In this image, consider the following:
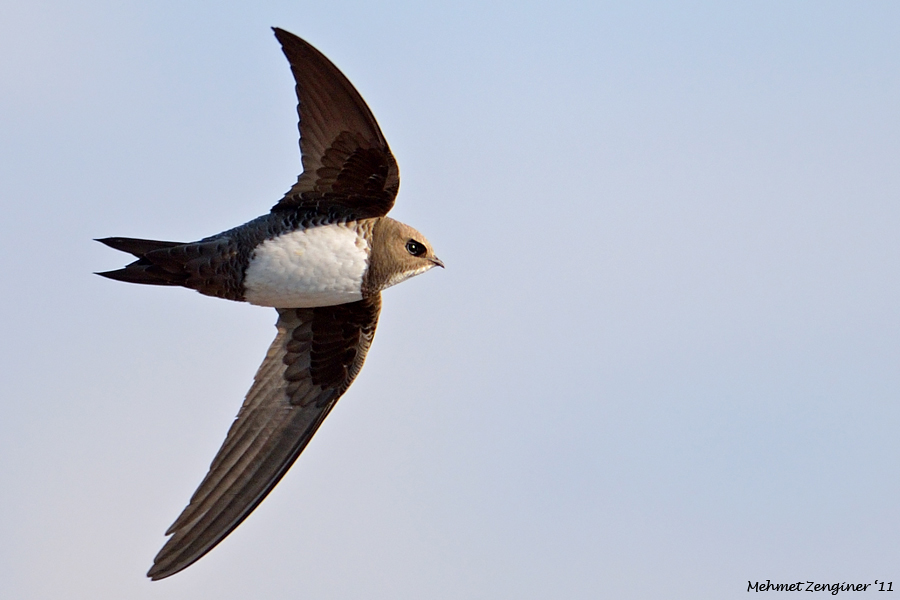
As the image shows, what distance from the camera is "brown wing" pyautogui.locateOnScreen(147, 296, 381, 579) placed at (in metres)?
Answer: 10.4

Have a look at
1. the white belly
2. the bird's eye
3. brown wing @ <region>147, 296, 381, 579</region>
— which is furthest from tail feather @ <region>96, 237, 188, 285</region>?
the bird's eye

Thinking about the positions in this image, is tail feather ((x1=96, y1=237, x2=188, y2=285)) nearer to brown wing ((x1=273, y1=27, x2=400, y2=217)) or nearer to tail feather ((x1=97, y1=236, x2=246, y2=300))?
tail feather ((x1=97, y1=236, x2=246, y2=300))

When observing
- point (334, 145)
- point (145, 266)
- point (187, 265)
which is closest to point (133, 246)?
point (145, 266)

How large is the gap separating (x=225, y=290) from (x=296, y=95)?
5.33ft

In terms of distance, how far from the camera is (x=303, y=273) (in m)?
9.81

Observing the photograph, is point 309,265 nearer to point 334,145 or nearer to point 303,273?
point 303,273

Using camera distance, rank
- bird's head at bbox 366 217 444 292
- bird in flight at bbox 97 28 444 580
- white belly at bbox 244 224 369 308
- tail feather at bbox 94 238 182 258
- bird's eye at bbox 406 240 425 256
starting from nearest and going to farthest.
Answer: tail feather at bbox 94 238 182 258 → bird in flight at bbox 97 28 444 580 → white belly at bbox 244 224 369 308 → bird's head at bbox 366 217 444 292 → bird's eye at bbox 406 240 425 256

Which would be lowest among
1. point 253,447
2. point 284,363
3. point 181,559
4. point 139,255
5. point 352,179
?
point 181,559

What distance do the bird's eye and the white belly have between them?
0.42 meters

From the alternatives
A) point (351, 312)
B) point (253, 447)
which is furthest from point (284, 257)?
→ point (253, 447)

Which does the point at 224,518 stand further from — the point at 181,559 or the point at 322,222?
the point at 322,222

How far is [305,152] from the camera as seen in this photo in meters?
9.78

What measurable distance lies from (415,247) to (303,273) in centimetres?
101

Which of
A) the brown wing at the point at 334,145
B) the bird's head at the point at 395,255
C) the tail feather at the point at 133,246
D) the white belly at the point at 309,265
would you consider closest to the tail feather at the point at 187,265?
the tail feather at the point at 133,246
